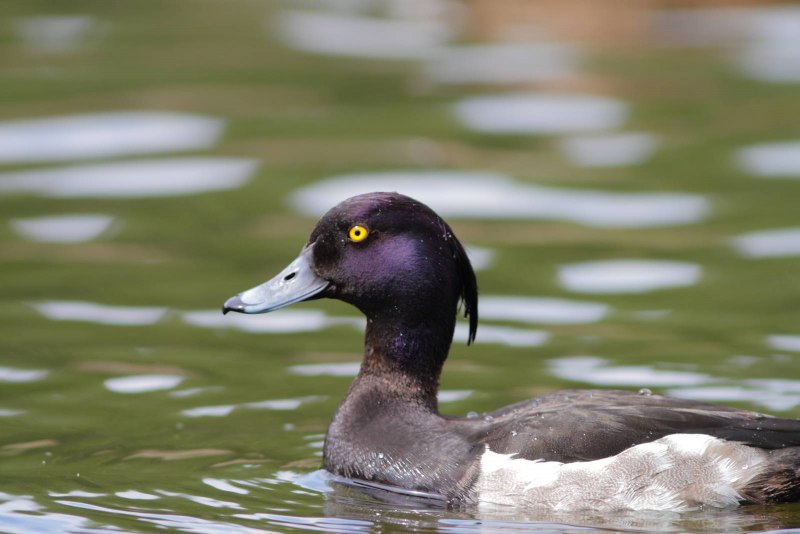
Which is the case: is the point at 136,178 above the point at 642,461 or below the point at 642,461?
above

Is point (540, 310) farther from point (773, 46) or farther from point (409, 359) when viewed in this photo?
point (773, 46)

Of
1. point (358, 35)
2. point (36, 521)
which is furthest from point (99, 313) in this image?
point (358, 35)

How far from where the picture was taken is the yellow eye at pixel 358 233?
7934 millimetres

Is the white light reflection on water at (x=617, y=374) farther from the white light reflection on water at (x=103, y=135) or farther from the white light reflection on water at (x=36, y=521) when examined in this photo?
the white light reflection on water at (x=103, y=135)

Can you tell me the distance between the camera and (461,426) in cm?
762

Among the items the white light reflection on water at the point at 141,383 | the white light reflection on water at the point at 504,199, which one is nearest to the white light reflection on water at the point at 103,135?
the white light reflection on water at the point at 504,199

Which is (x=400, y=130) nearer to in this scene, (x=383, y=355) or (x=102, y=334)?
(x=102, y=334)

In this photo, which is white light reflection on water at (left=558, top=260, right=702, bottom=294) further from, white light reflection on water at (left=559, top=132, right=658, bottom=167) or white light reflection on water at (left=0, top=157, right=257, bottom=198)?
white light reflection on water at (left=0, top=157, right=257, bottom=198)

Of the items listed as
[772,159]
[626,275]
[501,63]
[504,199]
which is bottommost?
[626,275]

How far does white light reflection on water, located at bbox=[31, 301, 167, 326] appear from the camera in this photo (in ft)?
35.0

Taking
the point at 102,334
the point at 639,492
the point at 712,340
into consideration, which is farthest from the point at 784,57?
the point at 639,492

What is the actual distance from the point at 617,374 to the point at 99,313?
357cm

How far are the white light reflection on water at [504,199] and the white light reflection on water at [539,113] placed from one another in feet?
5.21

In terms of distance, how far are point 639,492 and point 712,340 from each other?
3097 mm
